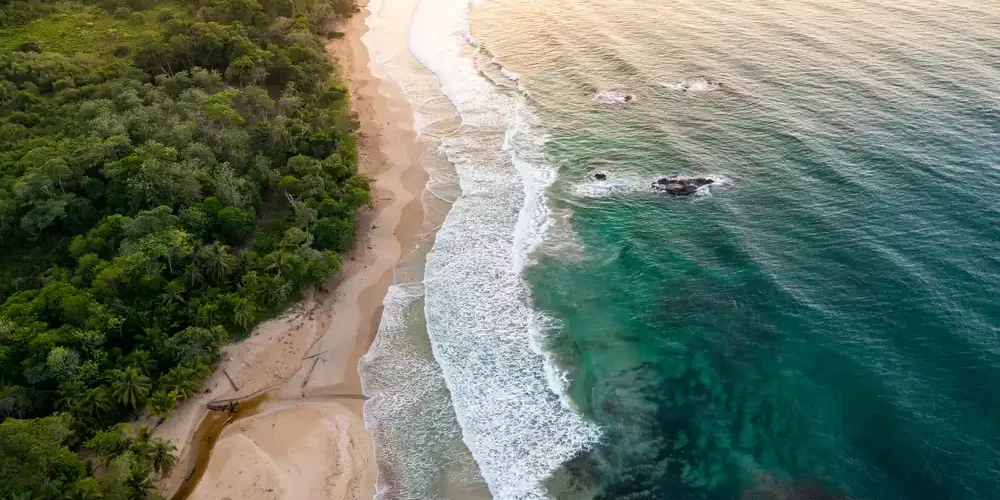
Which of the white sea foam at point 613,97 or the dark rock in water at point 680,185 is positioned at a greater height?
the white sea foam at point 613,97

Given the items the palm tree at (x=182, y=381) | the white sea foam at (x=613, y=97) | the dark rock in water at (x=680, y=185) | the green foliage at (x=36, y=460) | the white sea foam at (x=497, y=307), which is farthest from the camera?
the white sea foam at (x=613, y=97)

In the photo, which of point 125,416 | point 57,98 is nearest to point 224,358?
point 125,416

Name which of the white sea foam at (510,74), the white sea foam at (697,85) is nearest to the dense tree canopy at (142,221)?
the white sea foam at (510,74)

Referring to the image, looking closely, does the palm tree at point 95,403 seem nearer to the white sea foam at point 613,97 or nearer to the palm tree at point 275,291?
the palm tree at point 275,291

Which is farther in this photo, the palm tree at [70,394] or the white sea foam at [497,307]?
the white sea foam at [497,307]

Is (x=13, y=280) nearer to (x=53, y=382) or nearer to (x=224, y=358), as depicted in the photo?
(x=53, y=382)

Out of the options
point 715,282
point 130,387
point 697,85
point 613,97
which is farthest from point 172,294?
point 697,85
